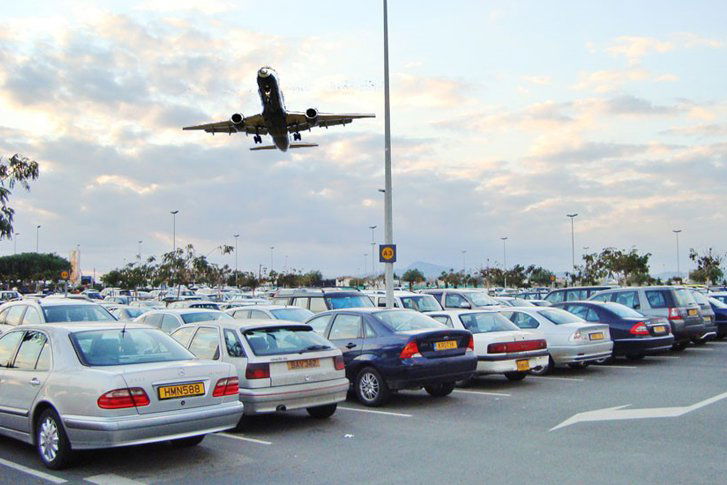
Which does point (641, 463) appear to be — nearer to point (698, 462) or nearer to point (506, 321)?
point (698, 462)

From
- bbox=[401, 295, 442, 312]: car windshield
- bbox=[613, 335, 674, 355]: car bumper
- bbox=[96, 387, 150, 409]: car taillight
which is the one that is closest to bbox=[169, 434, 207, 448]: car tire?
bbox=[96, 387, 150, 409]: car taillight

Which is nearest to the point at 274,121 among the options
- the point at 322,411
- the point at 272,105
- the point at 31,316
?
the point at 272,105

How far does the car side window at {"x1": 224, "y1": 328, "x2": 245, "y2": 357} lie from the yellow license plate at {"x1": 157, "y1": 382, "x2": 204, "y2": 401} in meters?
1.80

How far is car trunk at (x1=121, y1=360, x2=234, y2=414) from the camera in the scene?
6898 mm

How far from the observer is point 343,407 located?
433 inches

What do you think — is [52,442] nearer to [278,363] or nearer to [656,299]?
[278,363]

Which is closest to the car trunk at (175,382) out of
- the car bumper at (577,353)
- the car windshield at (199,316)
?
the car windshield at (199,316)

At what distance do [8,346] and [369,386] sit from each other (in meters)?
5.28

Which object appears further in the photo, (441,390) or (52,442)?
(441,390)

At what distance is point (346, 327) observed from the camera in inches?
462

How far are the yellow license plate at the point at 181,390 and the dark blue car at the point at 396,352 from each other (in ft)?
13.2

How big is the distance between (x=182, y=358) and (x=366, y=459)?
2.35 metres

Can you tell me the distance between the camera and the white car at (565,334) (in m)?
14.2

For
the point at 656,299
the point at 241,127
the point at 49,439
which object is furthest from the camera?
the point at 241,127
